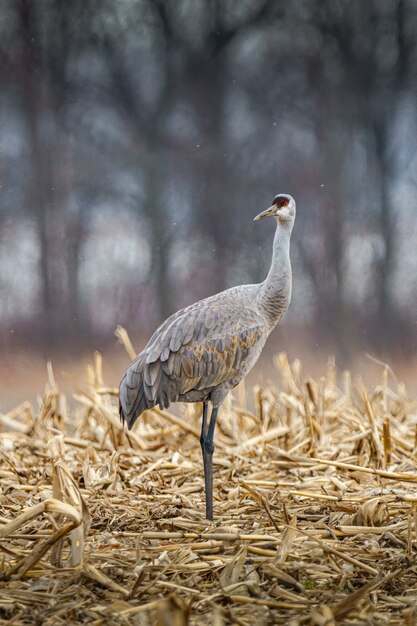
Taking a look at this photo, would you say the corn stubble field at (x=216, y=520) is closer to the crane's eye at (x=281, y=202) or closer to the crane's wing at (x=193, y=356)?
the crane's wing at (x=193, y=356)

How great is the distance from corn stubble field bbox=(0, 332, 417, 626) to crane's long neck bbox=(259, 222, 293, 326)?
55cm

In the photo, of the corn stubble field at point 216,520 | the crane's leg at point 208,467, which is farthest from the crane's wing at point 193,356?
the corn stubble field at point 216,520

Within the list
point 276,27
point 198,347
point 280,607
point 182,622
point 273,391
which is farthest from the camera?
point 276,27

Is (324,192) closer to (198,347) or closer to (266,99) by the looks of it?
(266,99)

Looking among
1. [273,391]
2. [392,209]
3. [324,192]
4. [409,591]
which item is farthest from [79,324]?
[409,591]

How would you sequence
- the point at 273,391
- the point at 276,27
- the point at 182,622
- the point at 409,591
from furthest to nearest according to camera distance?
the point at 276,27
the point at 273,391
the point at 409,591
the point at 182,622

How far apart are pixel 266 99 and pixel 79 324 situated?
1570mm

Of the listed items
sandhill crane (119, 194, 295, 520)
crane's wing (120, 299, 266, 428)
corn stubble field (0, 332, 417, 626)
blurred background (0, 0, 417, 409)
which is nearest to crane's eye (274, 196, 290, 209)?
sandhill crane (119, 194, 295, 520)

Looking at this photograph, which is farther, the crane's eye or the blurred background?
the blurred background

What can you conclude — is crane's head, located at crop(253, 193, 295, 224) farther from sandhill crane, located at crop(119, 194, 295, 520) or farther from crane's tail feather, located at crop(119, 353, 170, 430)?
crane's tail feather, located at crop(119, 353, 170, 430)

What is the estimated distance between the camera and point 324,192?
4.18 metres

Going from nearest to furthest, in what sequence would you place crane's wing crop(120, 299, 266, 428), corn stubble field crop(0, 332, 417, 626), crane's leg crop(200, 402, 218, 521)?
corn stubble field crop(0, 332, 417, 626) < crane's leg crop(200, 402, 218, 521) < crane's wing crop(120, 299, 266, 428)

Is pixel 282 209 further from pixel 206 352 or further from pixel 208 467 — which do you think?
pixel 208 467

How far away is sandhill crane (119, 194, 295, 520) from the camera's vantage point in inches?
95.1
